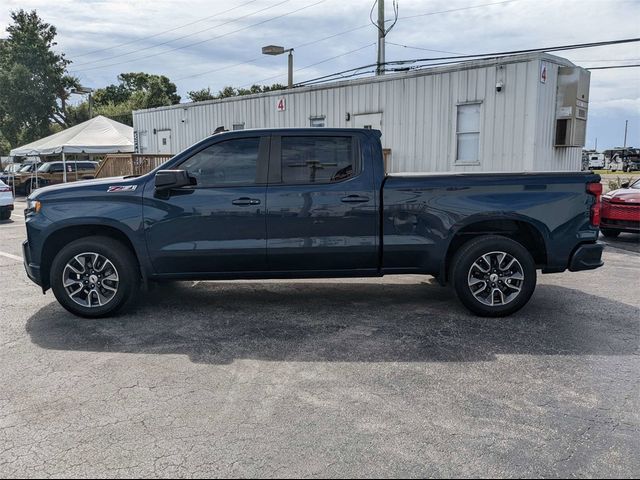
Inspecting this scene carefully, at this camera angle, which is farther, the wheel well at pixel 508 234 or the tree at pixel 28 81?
the tree at pixel 28 81

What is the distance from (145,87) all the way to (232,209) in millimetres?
61516

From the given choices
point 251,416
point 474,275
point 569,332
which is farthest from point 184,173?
point 569,332

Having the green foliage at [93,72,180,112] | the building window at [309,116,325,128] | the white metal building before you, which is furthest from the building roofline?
the green foliage at [93,72,180,112]

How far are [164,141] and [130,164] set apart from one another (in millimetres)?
2548

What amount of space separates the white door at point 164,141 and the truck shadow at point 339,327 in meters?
14.5

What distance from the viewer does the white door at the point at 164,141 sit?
64.6 feet

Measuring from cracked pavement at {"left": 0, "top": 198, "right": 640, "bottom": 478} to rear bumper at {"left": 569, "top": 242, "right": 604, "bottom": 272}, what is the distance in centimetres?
57

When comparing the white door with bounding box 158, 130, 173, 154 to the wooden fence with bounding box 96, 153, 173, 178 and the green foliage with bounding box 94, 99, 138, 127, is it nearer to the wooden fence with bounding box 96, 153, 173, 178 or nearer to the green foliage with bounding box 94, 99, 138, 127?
the wooden fence with bounding box 96, 153, 173, 178

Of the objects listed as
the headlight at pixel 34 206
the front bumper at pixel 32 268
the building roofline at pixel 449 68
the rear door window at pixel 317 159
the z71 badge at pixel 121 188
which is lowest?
the front bumper at pixel 32 268

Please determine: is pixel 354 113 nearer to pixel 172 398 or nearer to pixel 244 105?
pixel 244 105

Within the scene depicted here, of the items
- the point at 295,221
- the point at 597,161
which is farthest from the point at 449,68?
the point at 597,161

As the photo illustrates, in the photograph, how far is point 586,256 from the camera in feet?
16.9

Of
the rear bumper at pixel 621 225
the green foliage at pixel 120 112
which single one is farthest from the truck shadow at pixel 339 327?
the green foliage at pixel 120 112

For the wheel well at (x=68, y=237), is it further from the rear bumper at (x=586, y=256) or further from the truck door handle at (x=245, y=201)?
the rear bumper at (x=586, y=256)
